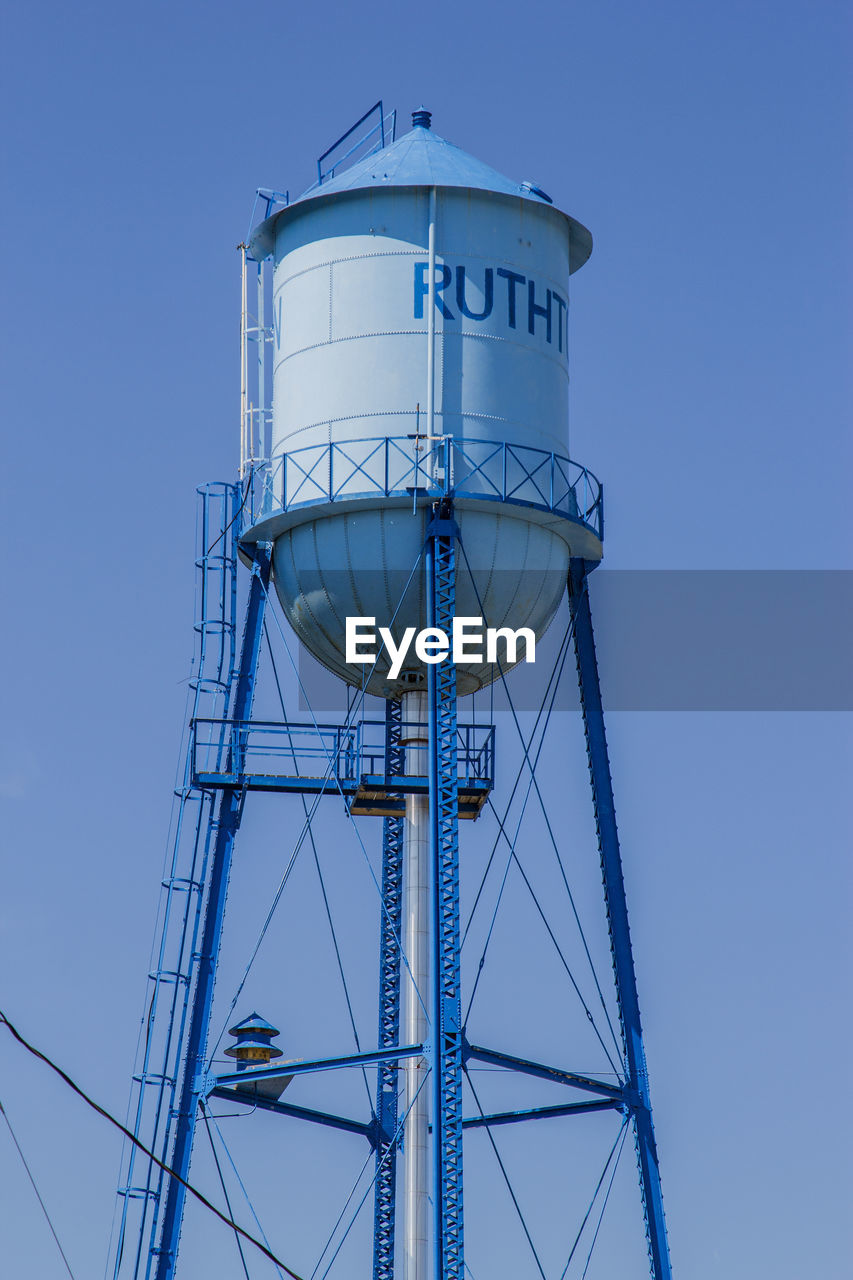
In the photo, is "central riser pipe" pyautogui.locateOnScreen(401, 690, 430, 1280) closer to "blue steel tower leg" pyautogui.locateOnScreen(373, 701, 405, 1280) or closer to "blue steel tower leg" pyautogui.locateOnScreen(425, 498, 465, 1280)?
"blue steel tower leg" pyautogui.locateOnScreen(373, 701, 405, 1280)

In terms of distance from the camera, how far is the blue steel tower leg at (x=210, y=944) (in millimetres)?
31078

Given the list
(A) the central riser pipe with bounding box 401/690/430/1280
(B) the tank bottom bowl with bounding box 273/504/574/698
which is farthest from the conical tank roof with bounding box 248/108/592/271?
(A) the central riser pipe with bounding box 401/690/430/1280

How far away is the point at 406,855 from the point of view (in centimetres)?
3369

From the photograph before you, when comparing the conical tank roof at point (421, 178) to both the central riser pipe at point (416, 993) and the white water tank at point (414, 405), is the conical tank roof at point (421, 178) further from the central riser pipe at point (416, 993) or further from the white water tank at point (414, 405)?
the central riser pipe at point (416, 993)

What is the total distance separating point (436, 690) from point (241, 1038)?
5004 millimetres

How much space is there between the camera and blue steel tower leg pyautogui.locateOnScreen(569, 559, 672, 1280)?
3144cm

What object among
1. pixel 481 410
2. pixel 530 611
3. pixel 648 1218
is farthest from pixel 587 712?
pixel 648 1218

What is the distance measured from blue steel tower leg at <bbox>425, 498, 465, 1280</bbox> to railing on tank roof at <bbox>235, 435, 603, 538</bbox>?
1.55ft

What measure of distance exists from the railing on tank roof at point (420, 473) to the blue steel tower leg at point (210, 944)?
1.42 metres

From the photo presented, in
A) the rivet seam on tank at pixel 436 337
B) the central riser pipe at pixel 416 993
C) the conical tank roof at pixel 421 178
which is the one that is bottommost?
the central riser pipe at pixel 416 993

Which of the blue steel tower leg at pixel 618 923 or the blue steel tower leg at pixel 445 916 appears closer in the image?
the blue steel tower leg at pixel 445 916

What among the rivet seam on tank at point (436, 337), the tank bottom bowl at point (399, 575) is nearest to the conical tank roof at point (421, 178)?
the rivet seam on tank at point (436, 337)

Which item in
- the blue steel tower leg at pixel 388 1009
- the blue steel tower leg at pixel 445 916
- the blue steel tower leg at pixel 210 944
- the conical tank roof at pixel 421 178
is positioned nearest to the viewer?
the blue steel tower leg at pixel 445 916

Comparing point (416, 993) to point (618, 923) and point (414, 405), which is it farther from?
point (414, 405)
